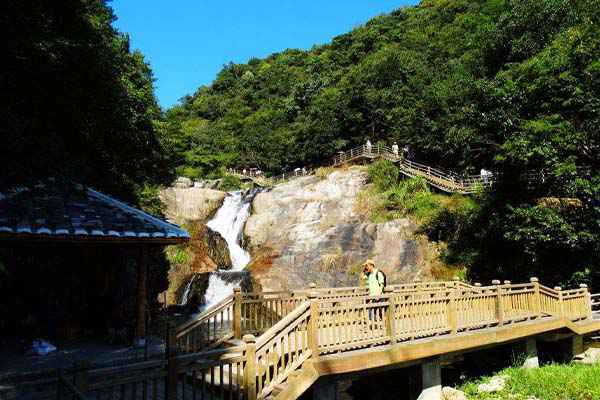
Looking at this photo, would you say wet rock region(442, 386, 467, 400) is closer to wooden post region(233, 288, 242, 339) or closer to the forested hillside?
wooden post region(233, 288, 242, 339)

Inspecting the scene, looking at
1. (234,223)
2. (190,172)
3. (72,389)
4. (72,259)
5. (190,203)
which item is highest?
(190,172)

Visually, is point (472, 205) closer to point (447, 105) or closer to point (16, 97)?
point (447, 105)

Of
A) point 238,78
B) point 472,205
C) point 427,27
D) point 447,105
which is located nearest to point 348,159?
point 447,105

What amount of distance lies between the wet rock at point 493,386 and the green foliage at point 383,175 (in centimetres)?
1881

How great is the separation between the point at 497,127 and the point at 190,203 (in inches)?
819

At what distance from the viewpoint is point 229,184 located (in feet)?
149

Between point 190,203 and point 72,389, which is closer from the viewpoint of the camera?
point 72,389

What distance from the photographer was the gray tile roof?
816cm

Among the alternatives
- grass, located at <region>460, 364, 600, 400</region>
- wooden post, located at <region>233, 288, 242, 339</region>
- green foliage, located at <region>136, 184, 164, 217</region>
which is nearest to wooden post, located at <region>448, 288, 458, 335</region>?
grass, located at <region>460, 364, 600, 400</region>

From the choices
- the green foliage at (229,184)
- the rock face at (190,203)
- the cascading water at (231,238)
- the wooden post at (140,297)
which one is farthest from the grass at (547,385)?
the green foliage at (229,184)

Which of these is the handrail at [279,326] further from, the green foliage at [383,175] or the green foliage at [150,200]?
the green foliage at [383,175]

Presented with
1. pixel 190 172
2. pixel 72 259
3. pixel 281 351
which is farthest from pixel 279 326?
pixel 190 172

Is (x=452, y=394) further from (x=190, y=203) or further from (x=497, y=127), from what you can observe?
(x=190, y=203)

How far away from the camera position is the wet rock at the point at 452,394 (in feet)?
34.3
